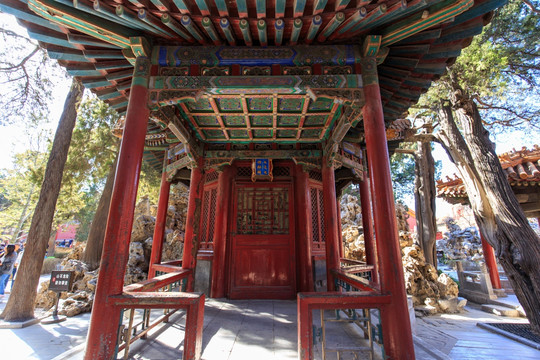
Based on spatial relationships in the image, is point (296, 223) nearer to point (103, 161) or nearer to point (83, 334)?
point (83, 334)

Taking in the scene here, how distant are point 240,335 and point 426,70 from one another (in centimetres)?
515

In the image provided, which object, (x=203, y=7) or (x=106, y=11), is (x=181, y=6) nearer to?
(x=203, y=7)

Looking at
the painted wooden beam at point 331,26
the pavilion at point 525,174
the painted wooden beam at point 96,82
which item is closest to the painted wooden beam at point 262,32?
the painted wooden beam at point 331,26

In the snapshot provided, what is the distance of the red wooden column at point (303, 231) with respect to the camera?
5973 millimetres

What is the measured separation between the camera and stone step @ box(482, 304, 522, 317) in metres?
9.68

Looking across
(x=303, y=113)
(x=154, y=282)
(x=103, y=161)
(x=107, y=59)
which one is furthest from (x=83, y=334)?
(x=103, y=161)

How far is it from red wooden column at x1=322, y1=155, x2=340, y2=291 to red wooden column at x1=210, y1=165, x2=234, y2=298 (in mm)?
2469

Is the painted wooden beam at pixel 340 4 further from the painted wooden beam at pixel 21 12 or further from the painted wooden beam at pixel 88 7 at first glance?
the painted wooden beam at pixel 21 12

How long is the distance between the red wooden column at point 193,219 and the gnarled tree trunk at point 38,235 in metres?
5.75

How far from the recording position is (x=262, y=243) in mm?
6250

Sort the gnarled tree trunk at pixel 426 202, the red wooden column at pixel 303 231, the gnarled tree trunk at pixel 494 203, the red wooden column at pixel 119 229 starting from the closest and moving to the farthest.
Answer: the red wooden column at pixel 119 229
the gnarled tree trunk at pixel 494 203
the red wooden column at pixel 303 231
the gnarled tree trunk at pixel 426 202

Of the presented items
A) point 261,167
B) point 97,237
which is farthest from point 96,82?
point 97,237

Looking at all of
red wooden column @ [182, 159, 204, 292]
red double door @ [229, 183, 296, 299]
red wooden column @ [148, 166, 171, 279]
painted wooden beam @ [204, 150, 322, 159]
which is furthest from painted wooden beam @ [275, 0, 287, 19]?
red wooden column @ [148, 166, 171, 279]

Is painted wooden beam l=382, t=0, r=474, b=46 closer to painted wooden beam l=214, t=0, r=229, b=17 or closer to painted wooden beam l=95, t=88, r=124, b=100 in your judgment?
painted wooden beam l=214, t=0, r=229, b=17
